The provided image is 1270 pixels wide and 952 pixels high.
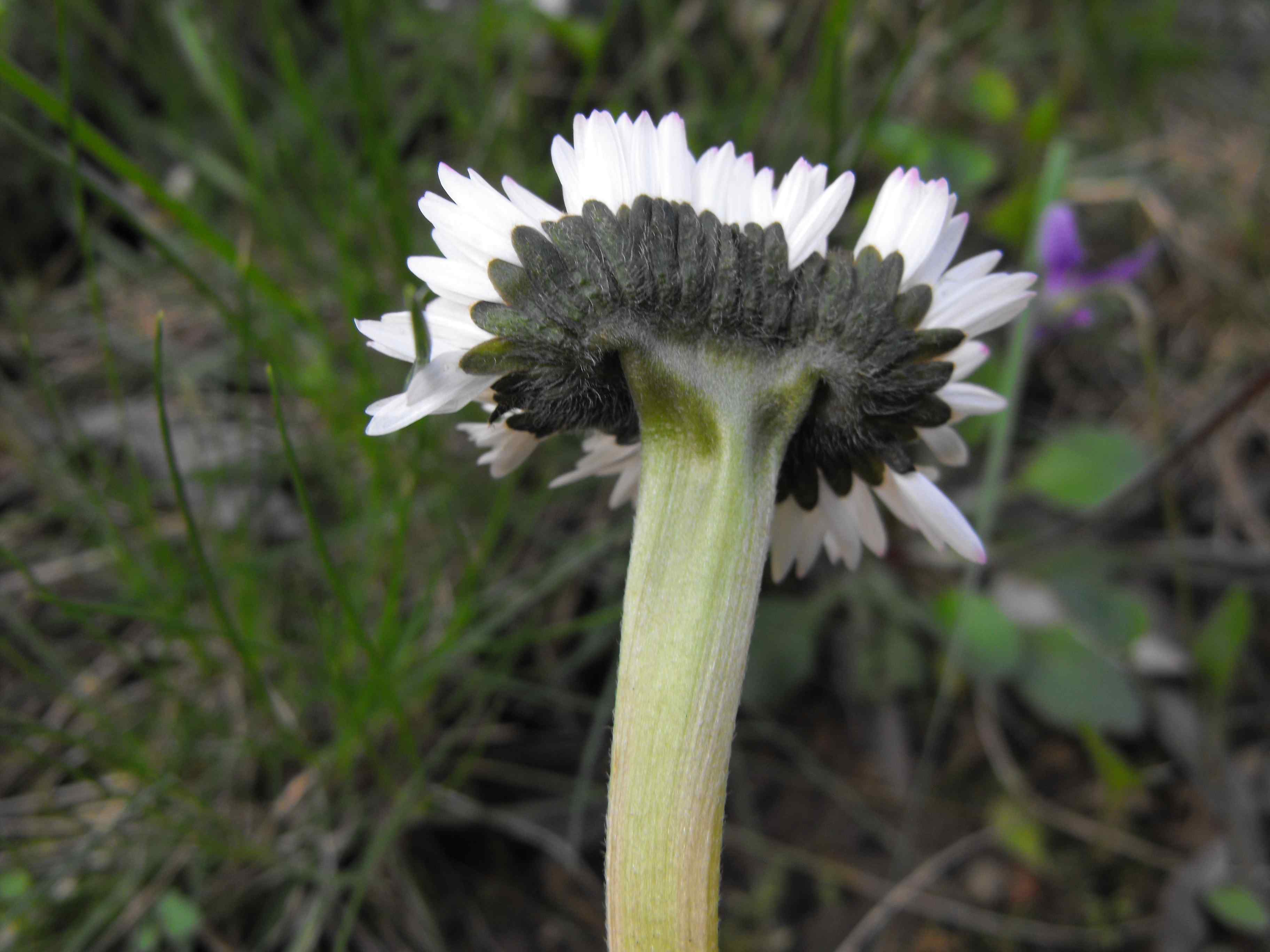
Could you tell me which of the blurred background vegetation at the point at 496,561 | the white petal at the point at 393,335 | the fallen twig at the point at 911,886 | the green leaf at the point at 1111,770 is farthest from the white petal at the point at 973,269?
the fallen twig at the point at 911,886

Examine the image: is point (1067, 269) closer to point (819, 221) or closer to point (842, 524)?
point (842, 524)

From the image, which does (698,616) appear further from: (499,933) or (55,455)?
(55,455)

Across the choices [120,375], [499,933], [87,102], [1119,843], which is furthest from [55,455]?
[1119,843]

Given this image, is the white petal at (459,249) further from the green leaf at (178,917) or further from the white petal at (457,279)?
the green leaf at (178,917)

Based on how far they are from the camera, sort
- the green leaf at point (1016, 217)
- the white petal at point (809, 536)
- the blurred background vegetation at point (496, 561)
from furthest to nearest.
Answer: the green leaf at point (1016, 217) → the blurred background vegetation at point (496, 561) → the white petal at point (809, 536)

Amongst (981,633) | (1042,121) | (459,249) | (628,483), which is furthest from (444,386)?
(1042,121)
